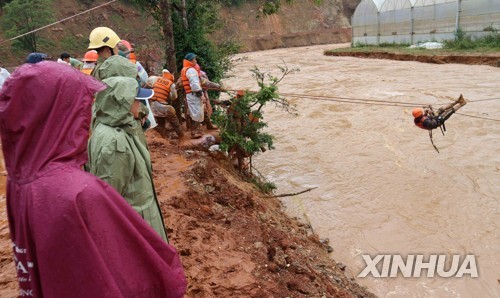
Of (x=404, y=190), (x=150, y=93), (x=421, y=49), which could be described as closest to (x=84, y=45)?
(x=421, y=49)

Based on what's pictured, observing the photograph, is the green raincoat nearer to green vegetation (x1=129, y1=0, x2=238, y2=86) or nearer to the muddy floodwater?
the muddy floodwater

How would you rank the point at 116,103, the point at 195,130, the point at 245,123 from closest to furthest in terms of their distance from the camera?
the point at 116,103 < the point at 245,123 < the point at 195,130

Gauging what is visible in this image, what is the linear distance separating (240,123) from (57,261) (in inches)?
249

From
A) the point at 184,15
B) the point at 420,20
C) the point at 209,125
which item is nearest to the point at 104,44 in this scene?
the point at 209,125

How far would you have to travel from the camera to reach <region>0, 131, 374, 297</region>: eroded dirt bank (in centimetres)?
366

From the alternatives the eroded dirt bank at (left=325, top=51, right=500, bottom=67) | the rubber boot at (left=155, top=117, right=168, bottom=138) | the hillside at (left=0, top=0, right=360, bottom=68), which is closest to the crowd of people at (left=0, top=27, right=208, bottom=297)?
the rubber boot at (left=155, top=117, right=168, bottom=138)

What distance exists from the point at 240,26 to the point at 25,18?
2512 centimetres

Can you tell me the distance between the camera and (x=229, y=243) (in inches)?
172

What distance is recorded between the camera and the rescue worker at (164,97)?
714 cm

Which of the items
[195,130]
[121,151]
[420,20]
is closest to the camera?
[121,151]

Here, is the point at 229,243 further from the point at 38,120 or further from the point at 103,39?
the point at 38,120

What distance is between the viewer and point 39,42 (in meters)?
27.3

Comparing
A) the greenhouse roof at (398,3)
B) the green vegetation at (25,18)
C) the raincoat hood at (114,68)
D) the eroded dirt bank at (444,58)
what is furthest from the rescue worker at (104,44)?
the greenhouse roof at (398,3)

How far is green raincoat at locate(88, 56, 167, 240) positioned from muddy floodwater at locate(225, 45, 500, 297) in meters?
3.62
